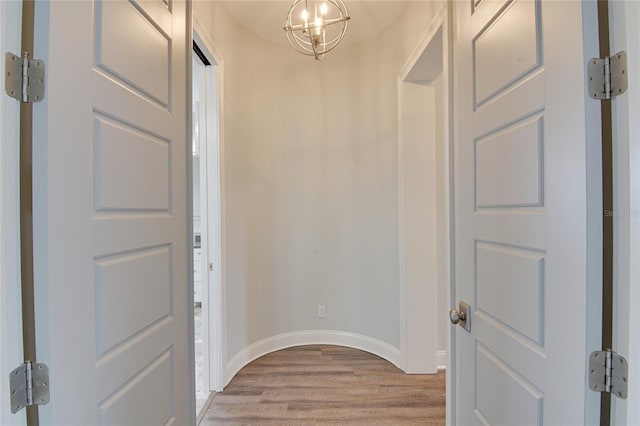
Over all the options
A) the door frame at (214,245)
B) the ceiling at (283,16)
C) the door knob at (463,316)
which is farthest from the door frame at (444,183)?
Answer: the door frame at (214,245)

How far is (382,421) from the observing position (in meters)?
2.00

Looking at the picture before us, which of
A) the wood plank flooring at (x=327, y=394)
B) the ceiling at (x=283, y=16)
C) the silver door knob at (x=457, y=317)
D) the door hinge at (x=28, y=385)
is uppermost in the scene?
the ceiling at (x=283, y=16)

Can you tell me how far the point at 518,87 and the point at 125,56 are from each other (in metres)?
1.19

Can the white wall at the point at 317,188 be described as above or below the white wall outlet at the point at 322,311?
above

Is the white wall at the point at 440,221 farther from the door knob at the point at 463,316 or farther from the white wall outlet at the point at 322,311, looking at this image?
the door knob at the point at 463,316

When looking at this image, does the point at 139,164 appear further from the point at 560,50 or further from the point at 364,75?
the point at 364,75

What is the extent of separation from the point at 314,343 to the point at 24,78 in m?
2.97

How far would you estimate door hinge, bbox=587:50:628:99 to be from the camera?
0.67 meters

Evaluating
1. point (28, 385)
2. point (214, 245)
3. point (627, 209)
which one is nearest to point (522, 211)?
point (627, 209)

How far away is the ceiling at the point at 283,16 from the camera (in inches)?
95.9

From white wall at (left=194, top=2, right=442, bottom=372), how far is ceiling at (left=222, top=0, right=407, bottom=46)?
97 mm

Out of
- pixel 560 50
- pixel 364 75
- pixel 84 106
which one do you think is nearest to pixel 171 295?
pixel 84 106

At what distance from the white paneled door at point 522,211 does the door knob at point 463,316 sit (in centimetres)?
3

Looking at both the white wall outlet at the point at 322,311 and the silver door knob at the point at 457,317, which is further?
the white wall outlet at the point at 322,311
